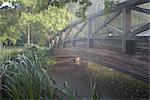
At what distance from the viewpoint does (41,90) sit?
307cm

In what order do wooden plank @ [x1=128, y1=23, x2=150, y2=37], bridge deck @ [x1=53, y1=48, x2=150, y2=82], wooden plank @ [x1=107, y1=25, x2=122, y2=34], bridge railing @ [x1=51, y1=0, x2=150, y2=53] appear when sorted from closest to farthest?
wooden plank @ [x1=128, y1=23, x2=150, y2=37]
bridge deck @ [x1=53, y1=48, x2=150, y2=82]
bridge railing @ [x1=51, y1=0, x2=150, y2=53]
wooden plank @ [x1=107, y1=25, x2=122, y2=34]

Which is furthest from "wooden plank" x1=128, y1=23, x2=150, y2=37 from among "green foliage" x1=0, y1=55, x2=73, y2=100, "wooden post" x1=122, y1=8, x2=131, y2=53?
"green foliage" x1=0, y1=55, x2=73, y2=100

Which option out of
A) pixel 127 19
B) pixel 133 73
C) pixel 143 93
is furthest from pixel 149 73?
pixel 143 93

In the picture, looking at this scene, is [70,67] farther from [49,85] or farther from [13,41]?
[49,85]

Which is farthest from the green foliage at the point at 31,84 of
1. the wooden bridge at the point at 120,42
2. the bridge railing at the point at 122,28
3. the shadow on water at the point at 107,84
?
the bridge railing at the point at 122,28

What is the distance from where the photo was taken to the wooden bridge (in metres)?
4.61

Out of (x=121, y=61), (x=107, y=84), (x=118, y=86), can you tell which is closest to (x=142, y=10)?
(x=121, y=61)

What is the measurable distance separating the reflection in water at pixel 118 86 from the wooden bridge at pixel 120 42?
Answer: 0.61 m

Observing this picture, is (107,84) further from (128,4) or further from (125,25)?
(128,4)

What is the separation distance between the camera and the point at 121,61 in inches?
213

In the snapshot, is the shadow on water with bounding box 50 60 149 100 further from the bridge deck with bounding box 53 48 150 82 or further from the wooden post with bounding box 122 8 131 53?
the wooden post with bounding box 122 8 131 53

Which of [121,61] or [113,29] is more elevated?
[113,29]

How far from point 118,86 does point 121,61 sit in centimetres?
183

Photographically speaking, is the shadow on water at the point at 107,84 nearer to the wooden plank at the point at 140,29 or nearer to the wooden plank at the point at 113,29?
the wooden plank at the point at 140,29
